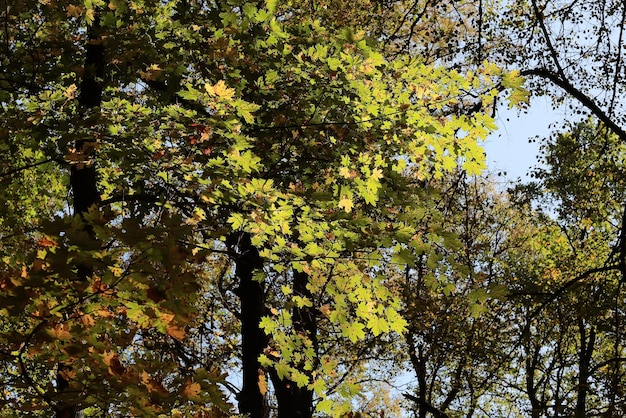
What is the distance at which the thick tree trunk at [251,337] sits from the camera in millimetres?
7809

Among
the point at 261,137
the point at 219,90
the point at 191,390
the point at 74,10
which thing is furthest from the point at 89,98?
the point at 191,390

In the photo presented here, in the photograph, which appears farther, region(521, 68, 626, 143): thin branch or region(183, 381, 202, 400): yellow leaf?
region(521, 68, 626, 143): thin branch

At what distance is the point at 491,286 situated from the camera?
456 cm

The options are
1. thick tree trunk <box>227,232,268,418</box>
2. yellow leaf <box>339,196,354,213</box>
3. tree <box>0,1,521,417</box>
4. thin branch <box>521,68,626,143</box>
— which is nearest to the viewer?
tree <box>0,1,521,417</box>

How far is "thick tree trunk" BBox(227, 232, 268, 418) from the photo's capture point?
7809mm

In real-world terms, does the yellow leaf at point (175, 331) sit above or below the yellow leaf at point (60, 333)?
above

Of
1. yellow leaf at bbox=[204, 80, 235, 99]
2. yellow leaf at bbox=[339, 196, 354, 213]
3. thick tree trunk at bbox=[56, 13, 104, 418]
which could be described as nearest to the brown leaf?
yellow leaf at bbox=[204, 80, 235, 99]

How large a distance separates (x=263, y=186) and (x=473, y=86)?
6.45 feet

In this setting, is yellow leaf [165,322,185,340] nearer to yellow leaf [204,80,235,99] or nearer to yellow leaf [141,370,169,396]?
yellow leaf [141,370,169,396]

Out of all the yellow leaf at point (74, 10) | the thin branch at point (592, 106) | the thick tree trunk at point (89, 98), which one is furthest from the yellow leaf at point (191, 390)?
the thin branch at point (592, 106)

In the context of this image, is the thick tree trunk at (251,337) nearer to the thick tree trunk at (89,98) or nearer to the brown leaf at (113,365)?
the thick tree trunk at (89,98)

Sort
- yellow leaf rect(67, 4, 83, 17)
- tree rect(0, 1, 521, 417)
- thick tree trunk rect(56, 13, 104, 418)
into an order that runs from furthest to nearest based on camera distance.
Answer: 1. thick tree trunk rect(56, 13, 104, 418)
2. yellow leaf rect(67, 4, 83, 17)
3. tree rect(0, 1, 521, 417)

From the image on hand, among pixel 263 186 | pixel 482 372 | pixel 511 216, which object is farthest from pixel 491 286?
pixel 511 216

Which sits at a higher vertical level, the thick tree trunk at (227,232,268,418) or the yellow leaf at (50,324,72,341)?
the thick tree trunk at (227,232,268,418)
